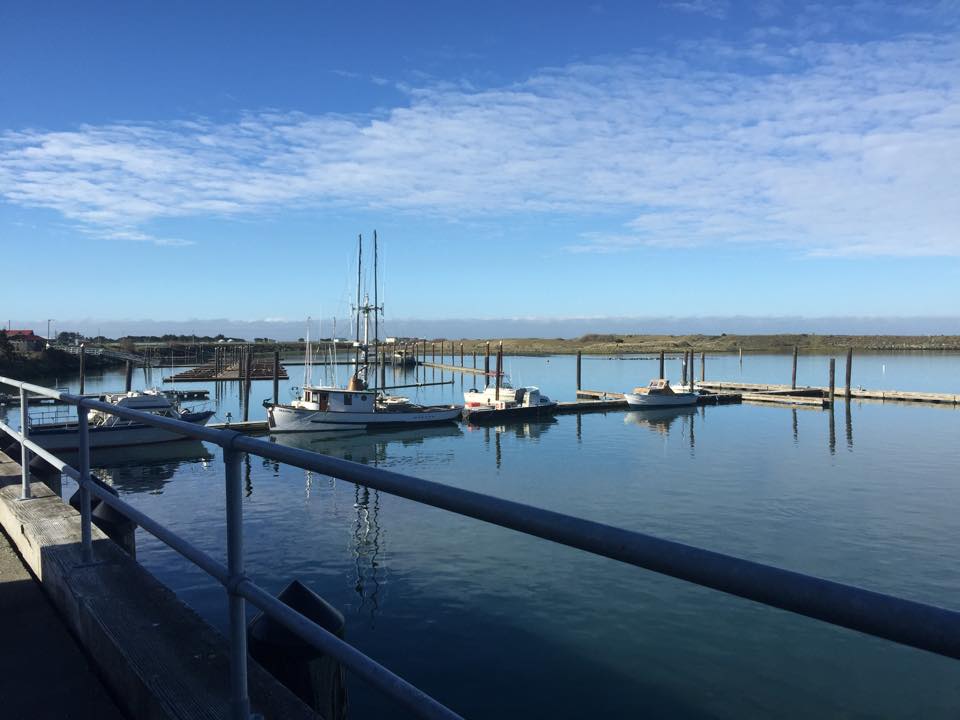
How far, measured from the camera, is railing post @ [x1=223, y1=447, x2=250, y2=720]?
7.47 feet

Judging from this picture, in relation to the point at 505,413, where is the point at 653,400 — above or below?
above

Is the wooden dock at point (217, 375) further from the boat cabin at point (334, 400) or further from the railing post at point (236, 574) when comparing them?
the railing post at point (236, 574)

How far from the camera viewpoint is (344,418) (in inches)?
1451

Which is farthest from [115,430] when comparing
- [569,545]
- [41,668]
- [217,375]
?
[217,375]

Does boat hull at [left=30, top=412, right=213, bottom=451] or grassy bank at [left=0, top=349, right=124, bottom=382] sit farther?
Result: grassy bank at [left=0, top=349, right=124, bottom=382]

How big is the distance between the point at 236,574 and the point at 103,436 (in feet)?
98.0

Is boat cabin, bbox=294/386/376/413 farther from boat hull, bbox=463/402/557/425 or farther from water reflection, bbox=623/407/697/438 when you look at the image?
water reflection, bbox=623/407/697/438

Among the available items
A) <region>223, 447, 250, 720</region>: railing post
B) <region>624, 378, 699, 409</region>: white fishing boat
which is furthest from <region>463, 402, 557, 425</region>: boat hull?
<region>223, 447, 250, 720</region>: railing post

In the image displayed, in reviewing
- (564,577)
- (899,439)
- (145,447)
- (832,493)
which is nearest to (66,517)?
(564,577)

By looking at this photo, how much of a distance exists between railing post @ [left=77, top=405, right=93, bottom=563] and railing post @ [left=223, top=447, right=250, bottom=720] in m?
1.89

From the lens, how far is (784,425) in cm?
3856

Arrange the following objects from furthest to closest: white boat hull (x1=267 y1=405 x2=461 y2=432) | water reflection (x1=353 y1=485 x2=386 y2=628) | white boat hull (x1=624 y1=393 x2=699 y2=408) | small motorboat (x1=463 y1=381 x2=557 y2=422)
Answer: white boat hull (x1=624 y1=393 x2=699 y2=408) < small motorboat (x1=463 y1=381 x2=557 y2=422) < white boat hull (x1=267 y1=405 x2=461 y2=432) < water reflection (x1=353 y1=485 x2=386 y2=628)

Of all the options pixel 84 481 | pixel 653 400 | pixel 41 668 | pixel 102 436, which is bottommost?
pixel 102 436

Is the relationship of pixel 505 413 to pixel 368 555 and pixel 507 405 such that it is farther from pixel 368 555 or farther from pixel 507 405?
pixel 368 555
